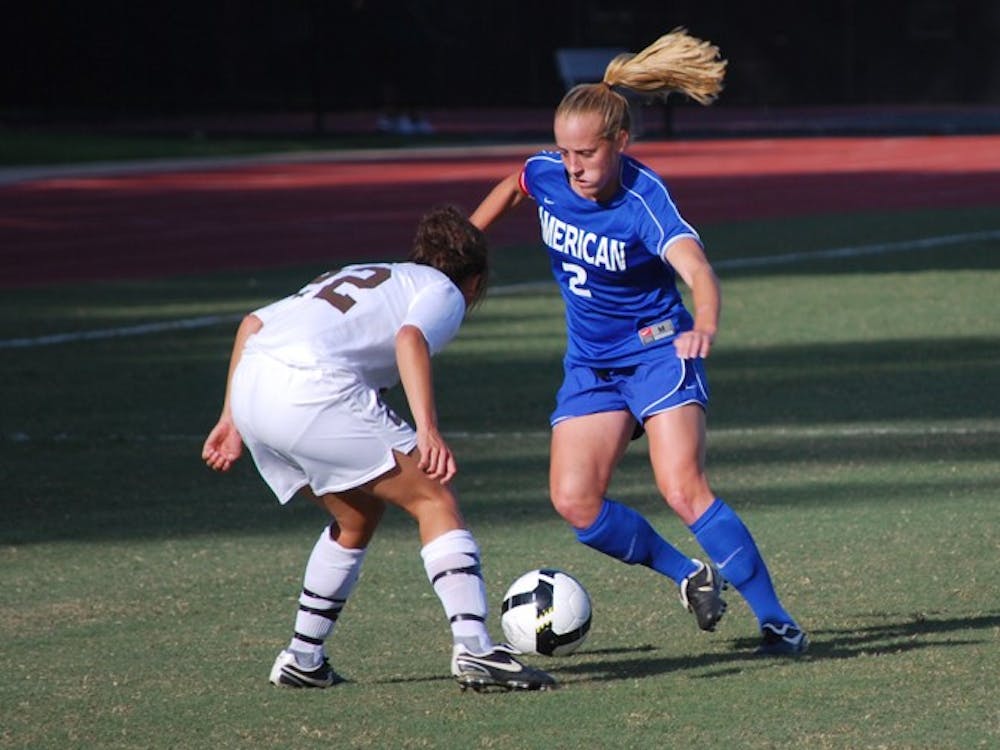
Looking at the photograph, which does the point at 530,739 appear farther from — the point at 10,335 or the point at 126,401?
the point at 10,335

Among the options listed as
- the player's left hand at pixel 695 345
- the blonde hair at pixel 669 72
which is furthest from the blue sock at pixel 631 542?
the blonde hair at pixel 669 72

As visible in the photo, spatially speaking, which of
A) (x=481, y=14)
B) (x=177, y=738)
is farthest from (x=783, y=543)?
(x=481, y=14)

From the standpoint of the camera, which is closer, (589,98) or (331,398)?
(331,398)

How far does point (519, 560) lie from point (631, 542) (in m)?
1.34

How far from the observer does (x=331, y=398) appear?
18.9ft

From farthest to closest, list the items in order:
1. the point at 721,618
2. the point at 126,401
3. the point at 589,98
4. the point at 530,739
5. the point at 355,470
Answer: the point at 126,401, the point at 721,618, the point at 589,98, the point at 355,470, the point at 530,739

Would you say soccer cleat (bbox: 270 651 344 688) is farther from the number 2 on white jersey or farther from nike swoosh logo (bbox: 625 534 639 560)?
the number 2 on white jersey

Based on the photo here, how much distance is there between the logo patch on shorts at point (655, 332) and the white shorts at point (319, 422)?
102 centimetres

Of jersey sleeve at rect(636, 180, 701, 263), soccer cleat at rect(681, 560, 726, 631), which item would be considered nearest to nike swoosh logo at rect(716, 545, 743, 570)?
soccer cleat at rect(681, 560, 726, 631)

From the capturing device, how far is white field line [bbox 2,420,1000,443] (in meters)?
10.6

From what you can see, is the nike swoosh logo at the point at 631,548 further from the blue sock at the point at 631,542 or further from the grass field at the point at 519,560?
the grass field at the point at 519,560

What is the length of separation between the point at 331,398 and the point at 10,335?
1013 cm

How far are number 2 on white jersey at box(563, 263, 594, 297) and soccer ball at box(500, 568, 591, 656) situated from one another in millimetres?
910

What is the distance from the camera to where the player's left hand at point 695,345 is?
19.0 ft
